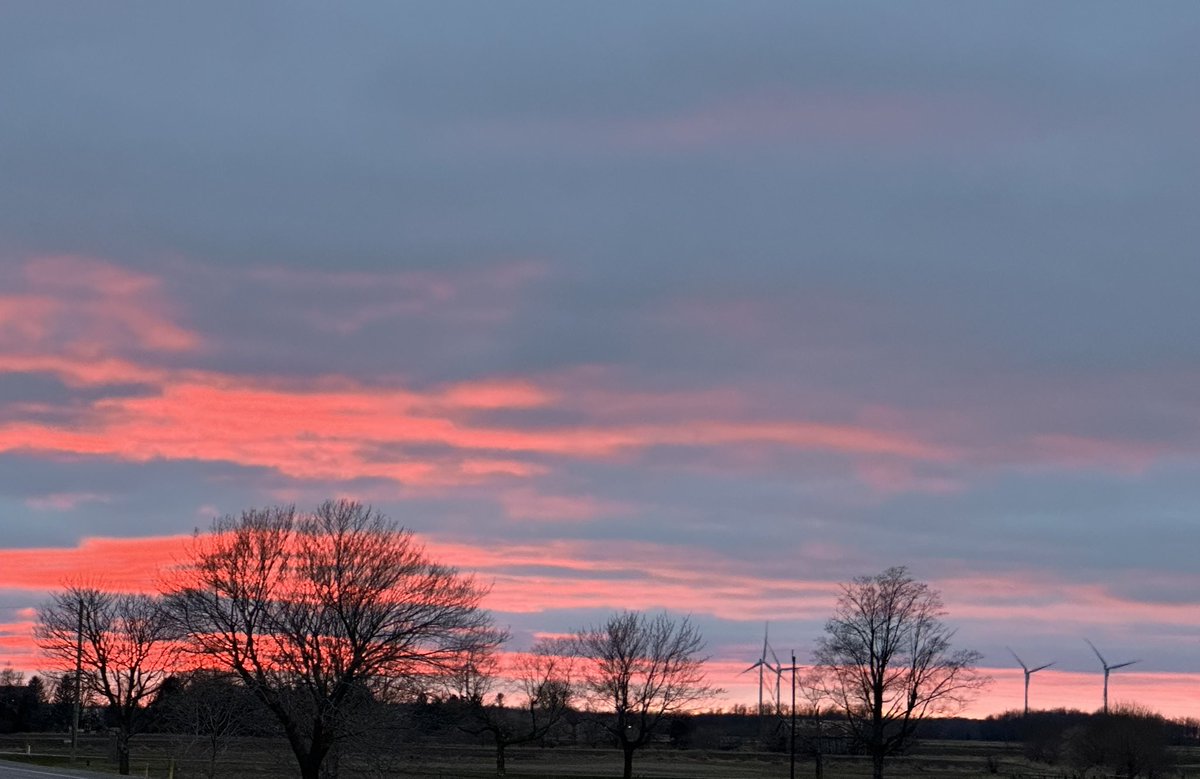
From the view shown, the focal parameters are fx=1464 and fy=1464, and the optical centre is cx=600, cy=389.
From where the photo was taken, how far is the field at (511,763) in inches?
2950

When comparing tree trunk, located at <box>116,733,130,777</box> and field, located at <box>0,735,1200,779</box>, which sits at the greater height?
tree trunk, located at <box>116,733,130,777</box>

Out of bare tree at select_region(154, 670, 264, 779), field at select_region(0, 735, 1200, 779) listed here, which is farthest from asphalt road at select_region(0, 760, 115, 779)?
field at select_region(0, 735, 1200, 779)

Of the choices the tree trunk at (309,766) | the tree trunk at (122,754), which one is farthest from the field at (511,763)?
the tree trunk at (309,766)

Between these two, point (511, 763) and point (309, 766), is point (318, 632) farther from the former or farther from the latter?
point (511, 763)

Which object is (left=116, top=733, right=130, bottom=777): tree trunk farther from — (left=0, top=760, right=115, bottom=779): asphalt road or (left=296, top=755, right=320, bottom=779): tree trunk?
(left=0, top=760, right=115, bottom=779): asphalt road

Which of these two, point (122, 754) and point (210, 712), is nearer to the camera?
point (210, 712)

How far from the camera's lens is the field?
246ft

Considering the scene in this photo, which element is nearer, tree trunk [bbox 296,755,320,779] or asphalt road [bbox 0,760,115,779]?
asphalt road [bbox 0,760,115,779]

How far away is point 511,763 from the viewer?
118 m

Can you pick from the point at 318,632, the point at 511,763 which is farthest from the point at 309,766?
the point at 511,763

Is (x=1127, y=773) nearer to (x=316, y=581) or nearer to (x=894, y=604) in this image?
(x=894, y=604)

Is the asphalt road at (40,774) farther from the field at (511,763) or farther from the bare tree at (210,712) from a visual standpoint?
the field at (511,763)

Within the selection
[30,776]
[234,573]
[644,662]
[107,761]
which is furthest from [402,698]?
[644,662]

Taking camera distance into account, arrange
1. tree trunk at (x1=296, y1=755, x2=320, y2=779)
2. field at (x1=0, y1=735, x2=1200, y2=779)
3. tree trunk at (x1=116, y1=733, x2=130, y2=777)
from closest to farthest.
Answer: tree trunk at (x1=296, y1=755, x2=320, y2=779), field at (x1=0, y1=735, x2=1200, y2=779), tree trunk at (x1=116, y1=733, x2=130, y2=777)
